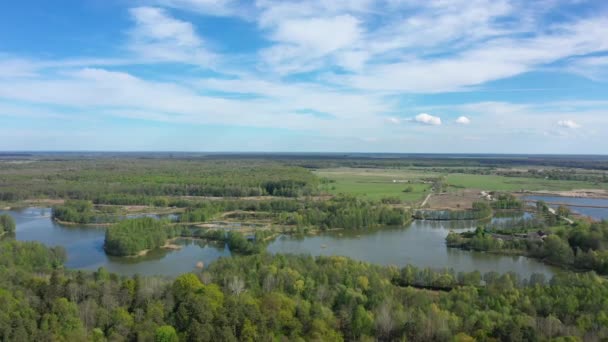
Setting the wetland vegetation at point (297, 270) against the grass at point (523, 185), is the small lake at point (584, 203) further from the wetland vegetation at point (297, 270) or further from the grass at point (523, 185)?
the grass at point (523, 185)

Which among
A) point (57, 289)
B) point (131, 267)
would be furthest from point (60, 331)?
point (131, 267)

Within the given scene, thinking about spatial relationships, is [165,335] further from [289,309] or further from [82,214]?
[82,214]

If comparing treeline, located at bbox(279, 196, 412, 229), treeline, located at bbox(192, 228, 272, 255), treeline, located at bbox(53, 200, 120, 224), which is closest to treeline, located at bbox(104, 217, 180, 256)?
treeline, located at bbox(192, 228, 272, 255)

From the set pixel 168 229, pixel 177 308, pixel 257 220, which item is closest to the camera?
pixel 177 308

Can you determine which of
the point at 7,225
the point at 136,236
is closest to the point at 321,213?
→ the point at 136,236

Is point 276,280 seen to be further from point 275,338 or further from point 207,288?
point 275,338

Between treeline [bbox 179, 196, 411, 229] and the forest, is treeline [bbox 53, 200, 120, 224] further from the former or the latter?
the forest
